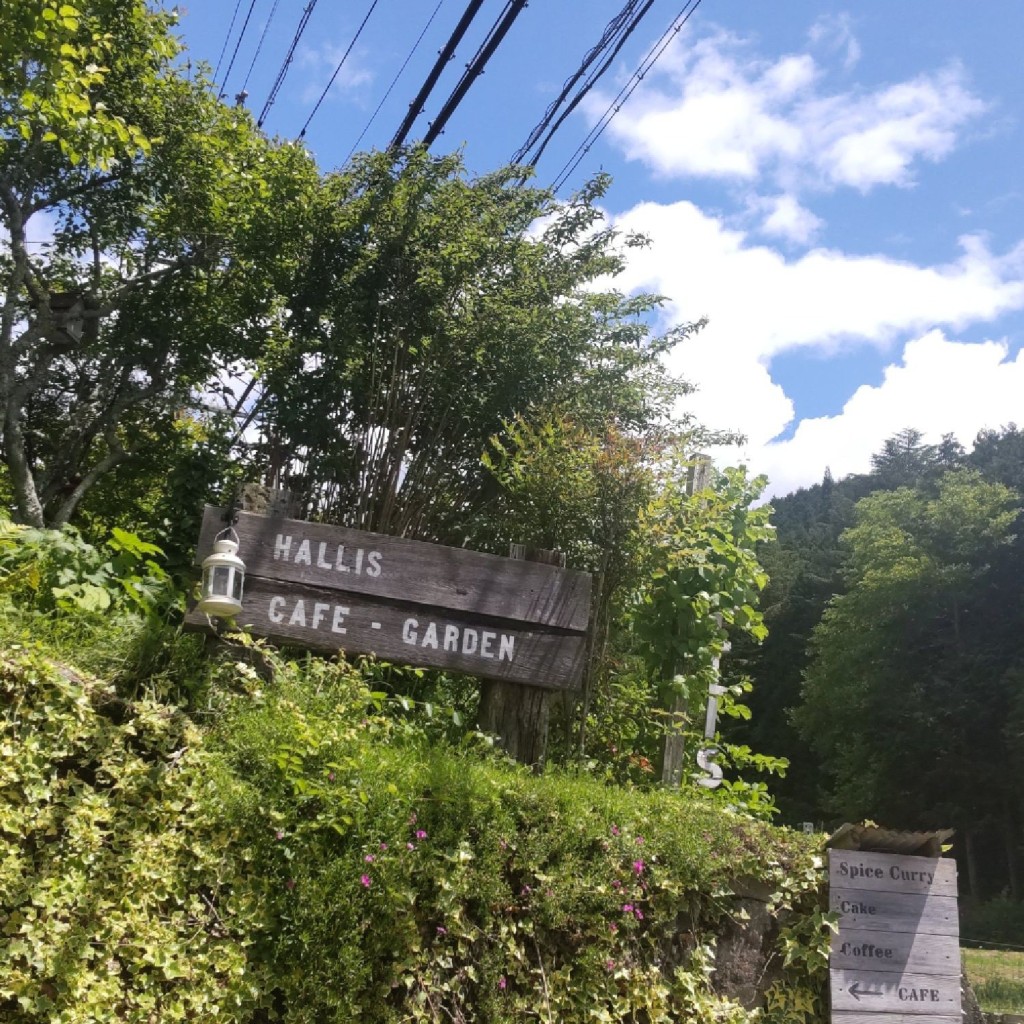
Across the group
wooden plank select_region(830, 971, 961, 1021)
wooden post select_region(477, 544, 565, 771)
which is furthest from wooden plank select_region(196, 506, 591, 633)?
wooden plank select_region(830, 971, 961, 1021)

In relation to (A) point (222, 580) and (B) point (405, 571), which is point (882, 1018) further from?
(A) point (222, 580)

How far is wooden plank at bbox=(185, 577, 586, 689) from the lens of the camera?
407 cm

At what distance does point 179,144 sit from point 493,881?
11.3 meters

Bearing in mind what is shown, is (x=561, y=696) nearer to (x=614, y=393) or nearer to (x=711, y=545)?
(x=711, y=545)

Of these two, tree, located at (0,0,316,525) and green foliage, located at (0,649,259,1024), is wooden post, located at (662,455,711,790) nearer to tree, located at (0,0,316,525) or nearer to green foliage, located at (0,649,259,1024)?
green foliage, located at (0,649,259,1024)

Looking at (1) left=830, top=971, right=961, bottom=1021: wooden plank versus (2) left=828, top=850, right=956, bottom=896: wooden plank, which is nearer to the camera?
(1) left=830, top=971, right=961, bottom=1021: wooden plank

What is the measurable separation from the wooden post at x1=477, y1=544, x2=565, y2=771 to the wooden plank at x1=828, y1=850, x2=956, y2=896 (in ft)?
4.71

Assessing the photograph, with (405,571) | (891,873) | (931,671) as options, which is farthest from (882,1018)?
(931,671)

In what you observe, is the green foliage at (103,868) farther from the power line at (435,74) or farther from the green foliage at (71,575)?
the power line at (435,74)

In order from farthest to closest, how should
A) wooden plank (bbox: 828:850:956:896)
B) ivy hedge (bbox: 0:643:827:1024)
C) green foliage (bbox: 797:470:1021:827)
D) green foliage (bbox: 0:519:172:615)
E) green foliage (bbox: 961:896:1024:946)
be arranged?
green foliage (bbox: 797:470:1021:827) → green foliage (bbox: 961:896:1024:946) → wooden plank (bbox: 828:850:956:896) → green foliage (bbox: 0:519:172:615) → ivy hedge (bbox: 0:643:827:1024)

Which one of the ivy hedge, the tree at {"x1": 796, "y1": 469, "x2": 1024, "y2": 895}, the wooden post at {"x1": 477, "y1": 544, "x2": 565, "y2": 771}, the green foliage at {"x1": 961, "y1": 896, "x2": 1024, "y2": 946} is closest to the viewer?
the ivy hedge

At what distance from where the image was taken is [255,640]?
13.2ft

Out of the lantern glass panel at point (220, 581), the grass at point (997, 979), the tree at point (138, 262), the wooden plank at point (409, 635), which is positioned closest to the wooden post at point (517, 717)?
the wooden plank at point (409, 635)

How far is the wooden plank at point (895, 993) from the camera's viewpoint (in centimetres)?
411
